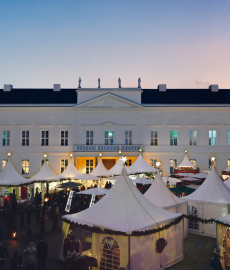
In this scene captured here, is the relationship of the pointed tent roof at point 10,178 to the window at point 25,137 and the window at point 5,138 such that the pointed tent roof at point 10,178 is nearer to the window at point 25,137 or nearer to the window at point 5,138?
the window at point 25,137

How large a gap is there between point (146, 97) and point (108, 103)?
4876mm

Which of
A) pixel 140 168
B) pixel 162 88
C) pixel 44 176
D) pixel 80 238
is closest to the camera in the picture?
pixel 80 238

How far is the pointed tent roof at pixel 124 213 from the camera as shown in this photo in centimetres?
920

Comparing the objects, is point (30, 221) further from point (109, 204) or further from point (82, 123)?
point (82, 123)

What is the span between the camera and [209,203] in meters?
14.2

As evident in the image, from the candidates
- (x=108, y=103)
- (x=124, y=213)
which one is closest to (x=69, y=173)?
(x=108, y=103)

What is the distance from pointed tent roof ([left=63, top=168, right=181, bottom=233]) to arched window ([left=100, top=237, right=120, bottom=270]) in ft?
1.87

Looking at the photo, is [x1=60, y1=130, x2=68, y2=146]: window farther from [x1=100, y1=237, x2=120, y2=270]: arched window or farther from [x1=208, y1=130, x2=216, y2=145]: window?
[x1=100, y1=237, x2=120, y2=270]: arched window

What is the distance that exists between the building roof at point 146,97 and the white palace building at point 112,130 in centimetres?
85

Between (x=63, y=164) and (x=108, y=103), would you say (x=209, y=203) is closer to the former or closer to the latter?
(x=108, y=103)

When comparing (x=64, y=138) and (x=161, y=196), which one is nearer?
(x=161, y=196)

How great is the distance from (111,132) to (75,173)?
8515 mm

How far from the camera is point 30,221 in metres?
16.5

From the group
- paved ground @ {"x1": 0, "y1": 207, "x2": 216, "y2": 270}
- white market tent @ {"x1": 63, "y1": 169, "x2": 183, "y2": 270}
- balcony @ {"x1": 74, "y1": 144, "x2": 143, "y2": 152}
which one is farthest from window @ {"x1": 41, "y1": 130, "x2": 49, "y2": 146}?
white market tent @ {"x1": 63, "y1": 169, "x2": 183, "y2": 270}
